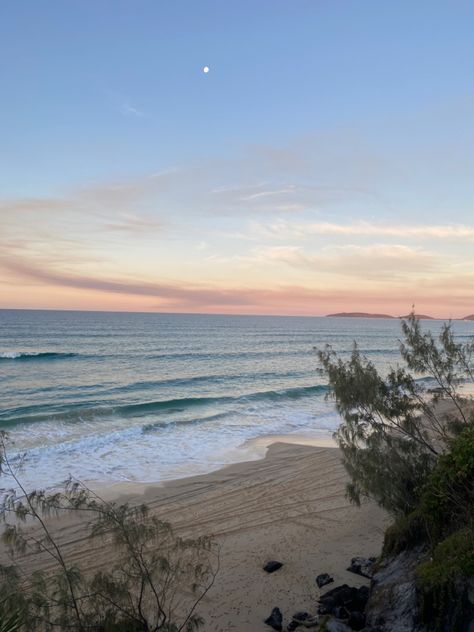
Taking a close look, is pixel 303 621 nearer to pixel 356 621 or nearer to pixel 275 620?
pixel 275 620

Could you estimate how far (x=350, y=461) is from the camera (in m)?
11.1

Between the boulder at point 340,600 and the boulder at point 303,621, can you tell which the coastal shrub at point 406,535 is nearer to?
the boulder at point 340,600

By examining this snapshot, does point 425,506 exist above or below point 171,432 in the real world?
above

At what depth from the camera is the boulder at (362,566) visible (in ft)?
31.0

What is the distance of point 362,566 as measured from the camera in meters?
9.66

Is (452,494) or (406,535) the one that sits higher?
(452,494)

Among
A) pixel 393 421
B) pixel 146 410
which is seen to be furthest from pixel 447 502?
pixel 146 410

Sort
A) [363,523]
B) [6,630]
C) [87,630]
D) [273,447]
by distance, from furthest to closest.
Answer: [273,447]
[363,523]
[87,630]
[6,630]

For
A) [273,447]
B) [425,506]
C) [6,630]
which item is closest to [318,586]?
[425,506]

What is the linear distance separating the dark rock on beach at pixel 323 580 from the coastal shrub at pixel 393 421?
5.90 ft

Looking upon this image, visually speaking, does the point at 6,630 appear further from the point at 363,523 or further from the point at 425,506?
the point at 363,523

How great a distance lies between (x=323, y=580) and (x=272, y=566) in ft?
4.14

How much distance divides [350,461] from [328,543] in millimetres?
2079

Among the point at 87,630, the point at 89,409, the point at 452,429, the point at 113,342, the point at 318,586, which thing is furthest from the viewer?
the point at 113,342
